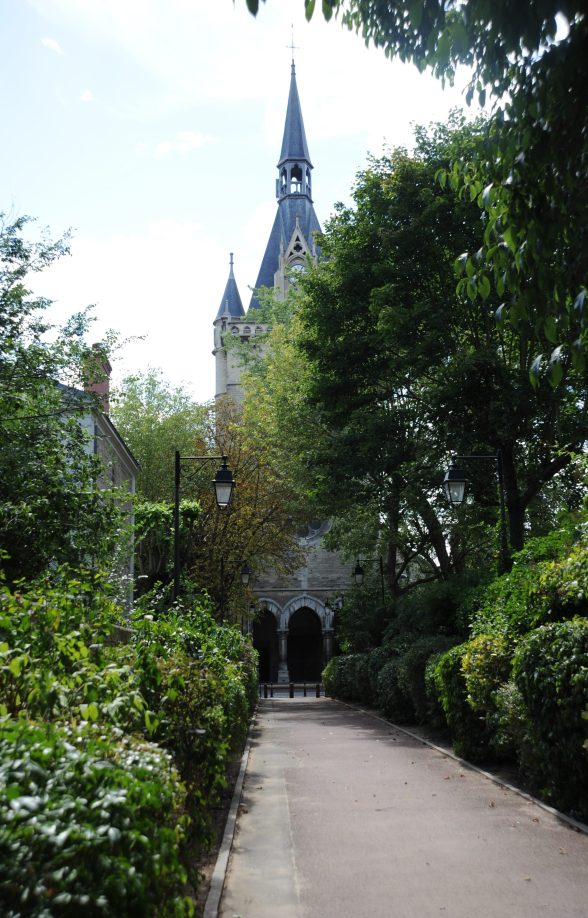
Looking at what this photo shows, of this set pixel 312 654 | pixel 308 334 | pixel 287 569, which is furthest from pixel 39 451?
pixel 312 654

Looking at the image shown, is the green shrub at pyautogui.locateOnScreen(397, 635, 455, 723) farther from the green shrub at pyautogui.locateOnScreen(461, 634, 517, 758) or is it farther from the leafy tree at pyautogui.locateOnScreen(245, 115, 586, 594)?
the green shrub at pyautogui.locateOnScreen(461, 634, 517, 758)

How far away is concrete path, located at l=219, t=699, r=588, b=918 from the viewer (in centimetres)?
640

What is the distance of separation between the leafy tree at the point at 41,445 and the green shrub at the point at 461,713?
6732 mm

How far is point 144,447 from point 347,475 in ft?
74.7

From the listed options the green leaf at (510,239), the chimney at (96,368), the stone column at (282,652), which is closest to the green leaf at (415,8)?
the green leaf at (510,239)

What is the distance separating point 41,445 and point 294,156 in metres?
65.2

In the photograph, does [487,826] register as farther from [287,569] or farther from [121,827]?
[287,569]

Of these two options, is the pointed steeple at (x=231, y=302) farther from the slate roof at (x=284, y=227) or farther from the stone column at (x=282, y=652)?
the stone column at (x=282, y=652)

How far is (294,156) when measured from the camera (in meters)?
76.5

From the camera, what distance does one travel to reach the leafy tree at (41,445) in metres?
15.9

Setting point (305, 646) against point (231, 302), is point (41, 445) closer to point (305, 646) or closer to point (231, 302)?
point (305, 646)

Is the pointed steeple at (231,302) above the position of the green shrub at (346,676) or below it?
above

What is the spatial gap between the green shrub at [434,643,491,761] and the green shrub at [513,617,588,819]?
10.4ft

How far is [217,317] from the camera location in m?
78.0
